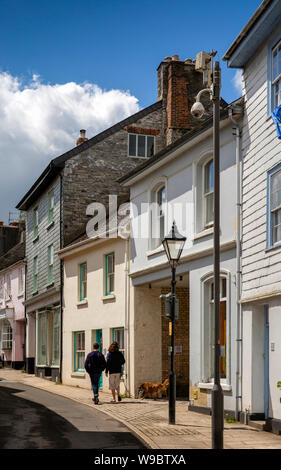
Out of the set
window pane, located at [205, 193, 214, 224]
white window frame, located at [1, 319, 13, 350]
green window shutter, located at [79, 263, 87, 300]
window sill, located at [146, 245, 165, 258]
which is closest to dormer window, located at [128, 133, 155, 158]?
green window shutter, located at [79, 263, 87, 300]

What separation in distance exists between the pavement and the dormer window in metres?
12.6

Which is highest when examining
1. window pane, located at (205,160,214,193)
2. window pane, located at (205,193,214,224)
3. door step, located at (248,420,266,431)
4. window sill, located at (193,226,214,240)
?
window pane, located at (205,160,214,193)

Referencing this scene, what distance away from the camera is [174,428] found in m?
14.0

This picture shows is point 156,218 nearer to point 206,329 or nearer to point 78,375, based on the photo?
point 206,329

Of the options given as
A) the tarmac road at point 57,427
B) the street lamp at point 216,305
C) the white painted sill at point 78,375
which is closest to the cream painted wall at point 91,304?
the white painted sill at point 78,375

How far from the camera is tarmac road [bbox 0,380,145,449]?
38.5ft

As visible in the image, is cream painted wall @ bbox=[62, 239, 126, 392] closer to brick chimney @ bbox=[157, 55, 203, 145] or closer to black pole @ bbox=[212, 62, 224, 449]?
brick chimney @ bbox=[157, 55, 203, 145]

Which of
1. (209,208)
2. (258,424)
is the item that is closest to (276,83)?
Answer: (209,208)

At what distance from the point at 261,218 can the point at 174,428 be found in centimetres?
471

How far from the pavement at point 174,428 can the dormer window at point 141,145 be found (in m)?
12.6

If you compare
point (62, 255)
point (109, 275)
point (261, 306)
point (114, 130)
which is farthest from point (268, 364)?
point (114, 130)

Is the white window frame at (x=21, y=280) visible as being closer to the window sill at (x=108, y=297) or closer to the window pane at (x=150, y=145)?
the window pane at (x=150, y=145)

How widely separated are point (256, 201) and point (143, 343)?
8.44m

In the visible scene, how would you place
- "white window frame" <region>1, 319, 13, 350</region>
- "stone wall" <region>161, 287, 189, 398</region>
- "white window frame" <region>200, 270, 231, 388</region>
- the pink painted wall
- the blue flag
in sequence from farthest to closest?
"white window frame" <region>1, 319, 13, 350</region>, the pink painted wall, "stone wall" <region>161, 287, 189, 398</region>, "white window frame" <region>200, 270, 231, 388</region>, the blue flag
